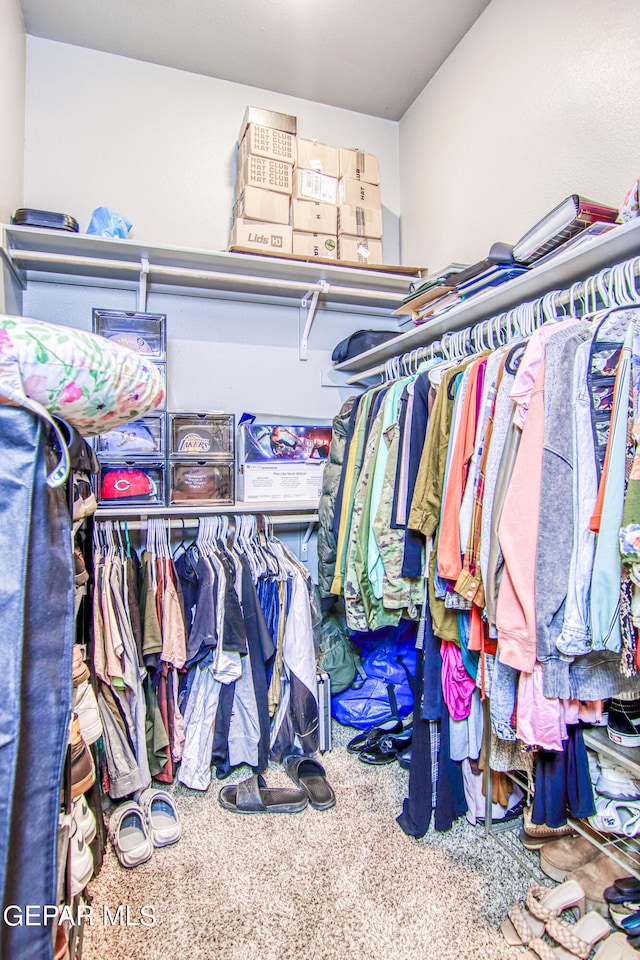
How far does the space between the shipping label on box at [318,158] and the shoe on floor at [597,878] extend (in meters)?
2.56

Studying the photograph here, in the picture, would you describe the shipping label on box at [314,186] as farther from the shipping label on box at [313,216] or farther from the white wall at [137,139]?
the white wall at [137,139]

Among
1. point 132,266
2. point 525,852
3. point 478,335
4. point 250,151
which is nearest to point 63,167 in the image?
point 132,266

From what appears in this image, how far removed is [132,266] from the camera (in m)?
1.99

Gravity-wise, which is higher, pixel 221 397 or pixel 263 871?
pixel 221 397

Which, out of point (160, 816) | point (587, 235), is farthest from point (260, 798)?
point (587, 235)

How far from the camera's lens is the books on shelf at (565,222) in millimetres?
1241

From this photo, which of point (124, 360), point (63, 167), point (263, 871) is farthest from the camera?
point (63, 167)

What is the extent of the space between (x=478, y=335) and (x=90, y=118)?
191 cm

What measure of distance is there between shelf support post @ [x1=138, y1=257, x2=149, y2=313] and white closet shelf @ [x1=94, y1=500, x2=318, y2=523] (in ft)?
2.72

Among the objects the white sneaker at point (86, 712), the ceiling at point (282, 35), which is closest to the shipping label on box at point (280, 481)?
the white sneaker at point (86, 712)

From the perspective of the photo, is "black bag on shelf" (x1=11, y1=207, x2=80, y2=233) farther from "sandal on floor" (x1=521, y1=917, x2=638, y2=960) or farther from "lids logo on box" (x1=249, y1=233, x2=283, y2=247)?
"sandal on floor" (x1=521, y1=917, x2=638, y2=960)

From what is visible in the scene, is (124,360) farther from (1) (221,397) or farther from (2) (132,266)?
(1) (221,397)

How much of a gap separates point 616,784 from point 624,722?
18cm

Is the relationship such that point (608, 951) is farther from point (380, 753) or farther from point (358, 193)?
point (358, 193)
